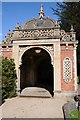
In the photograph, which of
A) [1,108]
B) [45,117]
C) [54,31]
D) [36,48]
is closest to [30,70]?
[36,48]

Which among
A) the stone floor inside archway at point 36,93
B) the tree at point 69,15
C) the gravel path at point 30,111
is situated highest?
the tree at point 69,15

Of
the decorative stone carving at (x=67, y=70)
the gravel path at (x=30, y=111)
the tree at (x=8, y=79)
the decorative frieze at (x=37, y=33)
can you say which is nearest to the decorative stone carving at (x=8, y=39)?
the decorative frieze at (x=37, y=33)

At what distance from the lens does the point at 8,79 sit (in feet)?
40.2

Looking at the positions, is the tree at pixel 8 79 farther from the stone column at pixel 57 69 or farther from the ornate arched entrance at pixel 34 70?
the ornate arched entrance at pixel 34 70

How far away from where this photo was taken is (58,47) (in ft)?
43.2

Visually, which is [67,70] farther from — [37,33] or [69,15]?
[69,15]

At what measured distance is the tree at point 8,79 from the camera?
1214 cm

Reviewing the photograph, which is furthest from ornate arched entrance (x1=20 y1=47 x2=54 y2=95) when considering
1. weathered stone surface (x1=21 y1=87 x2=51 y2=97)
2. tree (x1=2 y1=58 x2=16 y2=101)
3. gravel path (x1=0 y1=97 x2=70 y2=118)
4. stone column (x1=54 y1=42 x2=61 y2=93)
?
gravel path (x1=0 y1=97 x2=70 y2=118)

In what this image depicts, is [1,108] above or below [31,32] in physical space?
below

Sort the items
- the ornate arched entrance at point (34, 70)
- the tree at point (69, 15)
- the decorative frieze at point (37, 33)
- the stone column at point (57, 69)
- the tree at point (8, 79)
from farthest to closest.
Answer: the tree at point (69, 15) → the ornate arched entrance at point (34, 70) → the decorative frieze at point (37, 33) → the stone column at point (57, 69) → the tree at point (8, 79)

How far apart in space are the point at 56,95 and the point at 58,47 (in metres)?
3.22

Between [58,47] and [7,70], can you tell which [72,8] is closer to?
[58,47]

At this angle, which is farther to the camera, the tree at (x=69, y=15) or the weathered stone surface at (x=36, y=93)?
the tree at (x=69, y=15)

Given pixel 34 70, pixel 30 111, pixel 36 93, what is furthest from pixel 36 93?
pixel 30 111
